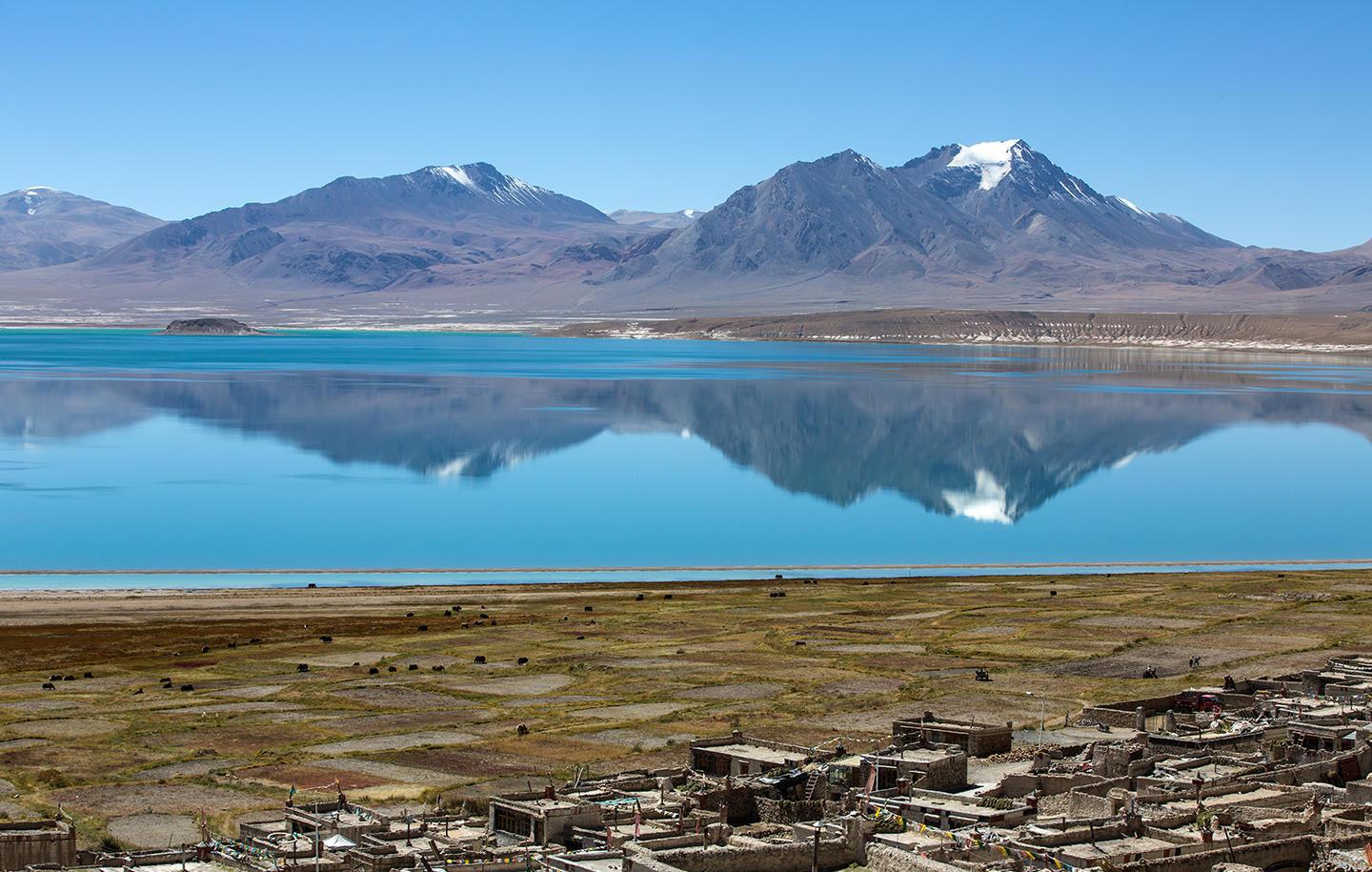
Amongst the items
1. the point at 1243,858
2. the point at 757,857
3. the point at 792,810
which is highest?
the point at 1243,858

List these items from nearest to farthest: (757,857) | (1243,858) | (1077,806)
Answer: (1243,858)
(757,857)
(1077,806)

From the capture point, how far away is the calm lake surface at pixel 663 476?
6644cm

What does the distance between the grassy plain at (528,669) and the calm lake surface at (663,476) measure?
23.4 feet

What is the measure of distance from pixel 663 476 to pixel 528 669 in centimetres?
4788

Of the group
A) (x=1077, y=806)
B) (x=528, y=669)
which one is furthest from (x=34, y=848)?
(x=528, y=669)

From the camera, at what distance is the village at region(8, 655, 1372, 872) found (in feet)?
70.0

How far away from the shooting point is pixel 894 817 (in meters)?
23.6

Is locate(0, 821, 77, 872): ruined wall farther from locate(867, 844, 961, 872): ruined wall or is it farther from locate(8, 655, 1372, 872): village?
locate(867, 844, 961, 872): ruined wall

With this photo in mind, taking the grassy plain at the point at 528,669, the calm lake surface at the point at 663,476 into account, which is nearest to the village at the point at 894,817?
the grassy plain at the point at 528,669

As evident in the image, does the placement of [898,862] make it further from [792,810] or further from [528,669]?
[528,669]

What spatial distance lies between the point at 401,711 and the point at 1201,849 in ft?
64.7

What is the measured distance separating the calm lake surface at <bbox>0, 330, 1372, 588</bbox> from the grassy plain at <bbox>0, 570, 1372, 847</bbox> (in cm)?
713

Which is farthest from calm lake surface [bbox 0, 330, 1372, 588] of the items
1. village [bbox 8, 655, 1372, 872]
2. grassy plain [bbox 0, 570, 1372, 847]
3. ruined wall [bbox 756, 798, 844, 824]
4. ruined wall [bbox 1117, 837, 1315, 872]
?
ruined wall [bbox 1117, 837, 1315, 872]

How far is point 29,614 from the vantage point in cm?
4934
